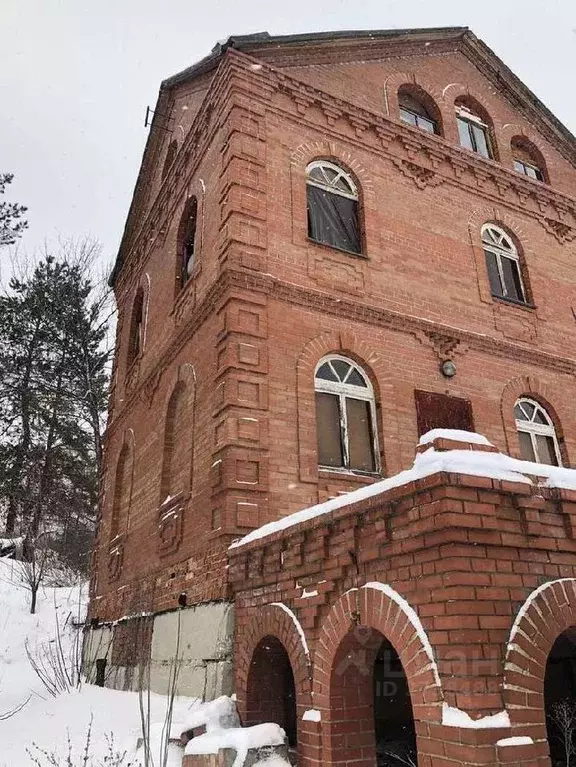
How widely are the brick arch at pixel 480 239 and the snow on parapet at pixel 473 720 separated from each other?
8.08 meters

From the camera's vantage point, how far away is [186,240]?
11141 millimetres

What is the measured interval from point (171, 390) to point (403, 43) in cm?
828

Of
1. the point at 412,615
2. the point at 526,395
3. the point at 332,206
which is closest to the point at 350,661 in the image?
the point at 412,615

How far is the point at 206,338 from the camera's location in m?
8.64

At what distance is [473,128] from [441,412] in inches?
274

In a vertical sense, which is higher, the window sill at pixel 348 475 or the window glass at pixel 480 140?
the window glass at pixel 480 140

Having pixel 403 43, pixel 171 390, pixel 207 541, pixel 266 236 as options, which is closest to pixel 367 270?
pixel 266 236

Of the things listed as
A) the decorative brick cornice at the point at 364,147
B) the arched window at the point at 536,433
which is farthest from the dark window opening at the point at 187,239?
the arched window at the point at 536,433

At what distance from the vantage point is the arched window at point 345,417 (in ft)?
→ 26.7

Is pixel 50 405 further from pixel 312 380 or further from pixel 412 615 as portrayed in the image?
pixel 412 615

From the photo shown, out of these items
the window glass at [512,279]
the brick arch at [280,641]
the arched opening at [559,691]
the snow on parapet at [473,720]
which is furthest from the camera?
the window glass at [512,279]

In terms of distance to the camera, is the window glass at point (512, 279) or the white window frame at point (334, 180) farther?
the window glass at point (512, 279)

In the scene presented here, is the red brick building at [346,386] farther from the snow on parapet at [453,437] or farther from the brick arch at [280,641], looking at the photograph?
the snow on parapet at [453,437]

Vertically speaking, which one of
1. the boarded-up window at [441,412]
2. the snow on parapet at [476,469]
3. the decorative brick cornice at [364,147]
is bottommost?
the snow on parapet at [476,469]
